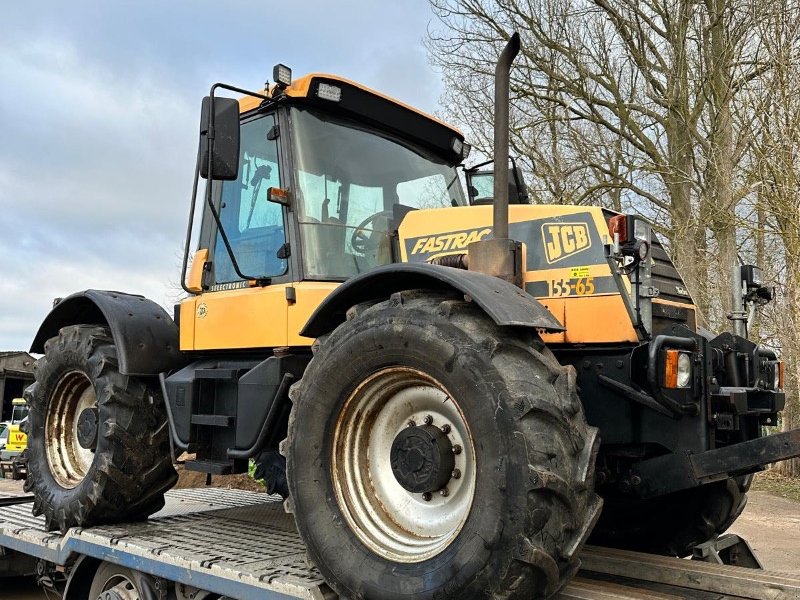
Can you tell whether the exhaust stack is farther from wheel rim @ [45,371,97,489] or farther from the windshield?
wheel rim @ [45,371,97,489]

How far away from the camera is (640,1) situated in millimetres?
15898

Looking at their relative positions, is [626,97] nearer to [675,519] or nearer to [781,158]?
[781,158]

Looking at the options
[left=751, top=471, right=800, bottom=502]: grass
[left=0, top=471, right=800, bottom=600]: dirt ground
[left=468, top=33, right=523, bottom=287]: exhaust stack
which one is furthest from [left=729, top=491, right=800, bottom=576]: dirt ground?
[left=468, top=33, right=523, bottom=287]: exhaust stack

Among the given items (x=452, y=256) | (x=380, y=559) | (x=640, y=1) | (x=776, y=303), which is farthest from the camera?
(x=640, y=1)

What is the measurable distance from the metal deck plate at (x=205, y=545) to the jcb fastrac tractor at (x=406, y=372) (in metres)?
0.18

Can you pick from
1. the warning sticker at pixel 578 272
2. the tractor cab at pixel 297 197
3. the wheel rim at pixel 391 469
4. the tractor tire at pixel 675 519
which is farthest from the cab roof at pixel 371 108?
the tractor tire at pixel 675 519

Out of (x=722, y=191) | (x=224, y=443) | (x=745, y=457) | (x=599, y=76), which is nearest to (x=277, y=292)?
(x=224, y=443)

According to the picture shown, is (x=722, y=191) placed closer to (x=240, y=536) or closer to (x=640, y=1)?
(x=640, y=1)

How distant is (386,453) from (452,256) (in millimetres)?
1085

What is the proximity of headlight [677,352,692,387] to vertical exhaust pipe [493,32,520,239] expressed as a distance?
3.17ft

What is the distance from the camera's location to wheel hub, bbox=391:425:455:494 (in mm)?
3189

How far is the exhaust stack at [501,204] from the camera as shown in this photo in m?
3.59

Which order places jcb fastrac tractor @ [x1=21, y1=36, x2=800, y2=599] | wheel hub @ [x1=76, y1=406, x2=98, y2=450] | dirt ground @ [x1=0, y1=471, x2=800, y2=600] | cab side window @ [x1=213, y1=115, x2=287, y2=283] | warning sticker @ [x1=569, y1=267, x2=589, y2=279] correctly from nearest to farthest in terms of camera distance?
jcb fastrac tractor @ [x1=21, y1=36, x2=800, y2=599] → warning sticker @ [x1=569, y1=267, x2=589, y2=279] → cab side window @ [x1=213, y1=115, x2=287, y2=283] → wheel hub @ [x1=76, y1=406, x2=98, y2=450] → dirt ground @ [x1=0, y1=471, x2=800, y2=600]

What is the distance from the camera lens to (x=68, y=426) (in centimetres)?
546
